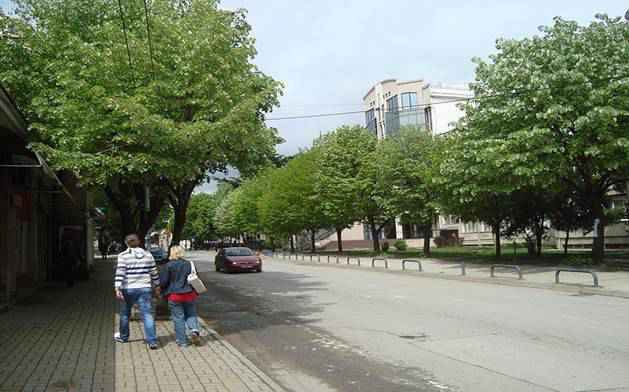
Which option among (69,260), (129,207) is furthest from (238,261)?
(129,207)

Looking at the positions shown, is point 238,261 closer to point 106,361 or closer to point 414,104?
point 106,361

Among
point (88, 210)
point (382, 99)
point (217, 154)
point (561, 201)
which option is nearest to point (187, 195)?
point (217, 154)

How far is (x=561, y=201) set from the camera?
29.8 metres

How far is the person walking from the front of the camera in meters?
9.38

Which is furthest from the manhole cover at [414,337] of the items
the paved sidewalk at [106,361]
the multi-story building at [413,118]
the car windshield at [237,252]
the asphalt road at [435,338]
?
the multi-story building at [413,118]

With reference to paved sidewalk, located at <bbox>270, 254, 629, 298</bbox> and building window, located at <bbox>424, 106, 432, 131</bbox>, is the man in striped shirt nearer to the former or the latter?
paved sidewalk, located at <bbox>270, 254, 629, 298</bbox>

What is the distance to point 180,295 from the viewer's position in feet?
30.8

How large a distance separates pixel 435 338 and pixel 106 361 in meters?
5.25

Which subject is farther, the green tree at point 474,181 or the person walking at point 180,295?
the green tree at point 474,181

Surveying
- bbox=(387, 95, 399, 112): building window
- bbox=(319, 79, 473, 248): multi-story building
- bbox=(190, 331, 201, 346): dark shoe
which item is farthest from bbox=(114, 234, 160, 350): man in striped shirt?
bbox=(387, 95, 399, 112): building window

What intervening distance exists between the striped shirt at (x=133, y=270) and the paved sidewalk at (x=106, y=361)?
3.28ft

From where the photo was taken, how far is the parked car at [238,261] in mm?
30656

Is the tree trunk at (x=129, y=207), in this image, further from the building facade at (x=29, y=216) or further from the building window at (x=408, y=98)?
the building window at (x=408, y=98)

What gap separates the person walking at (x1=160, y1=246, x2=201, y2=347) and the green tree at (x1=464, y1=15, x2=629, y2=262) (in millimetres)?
14719
